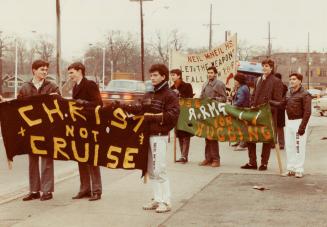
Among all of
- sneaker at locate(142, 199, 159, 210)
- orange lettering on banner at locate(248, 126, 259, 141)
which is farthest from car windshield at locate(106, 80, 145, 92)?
Answer: sneaker at locate(142, 199, 159, 210)

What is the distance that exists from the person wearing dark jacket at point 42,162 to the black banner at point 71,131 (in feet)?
0.41

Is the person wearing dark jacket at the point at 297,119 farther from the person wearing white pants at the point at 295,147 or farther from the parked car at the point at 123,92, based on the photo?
the parked car at the point at 123,92

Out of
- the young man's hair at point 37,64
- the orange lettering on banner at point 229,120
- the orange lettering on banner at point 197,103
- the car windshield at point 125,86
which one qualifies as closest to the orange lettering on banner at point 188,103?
the orange lettering on banner at point 197,103

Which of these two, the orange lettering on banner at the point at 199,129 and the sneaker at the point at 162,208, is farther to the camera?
the orange lettering on banner at the point at 199,129

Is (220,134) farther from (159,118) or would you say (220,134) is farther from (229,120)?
(159,118)

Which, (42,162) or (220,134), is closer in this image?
(42,162)

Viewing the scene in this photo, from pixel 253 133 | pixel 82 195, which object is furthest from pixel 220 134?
pixel 82 195

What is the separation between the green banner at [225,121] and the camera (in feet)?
39.3

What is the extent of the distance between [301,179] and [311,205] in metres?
2.45

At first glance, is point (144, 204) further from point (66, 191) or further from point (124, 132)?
point (66, 191)

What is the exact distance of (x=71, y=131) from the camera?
8.95 metres

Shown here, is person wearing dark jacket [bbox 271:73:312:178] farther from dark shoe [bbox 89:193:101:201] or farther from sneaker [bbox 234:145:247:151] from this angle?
sneaker [bbox 234:145:247:151]

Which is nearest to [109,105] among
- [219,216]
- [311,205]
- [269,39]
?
[219,216]

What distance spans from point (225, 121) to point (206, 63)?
6.24m
